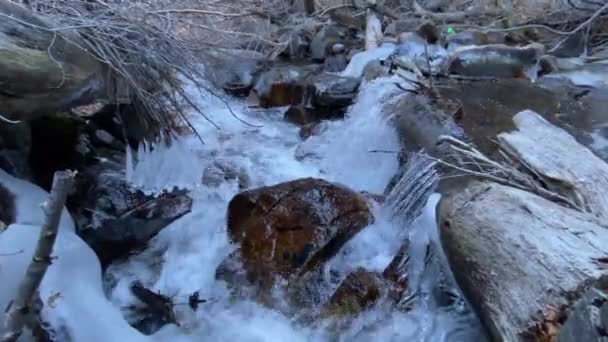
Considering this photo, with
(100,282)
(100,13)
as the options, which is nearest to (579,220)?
(100,282)

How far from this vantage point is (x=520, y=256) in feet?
7.19

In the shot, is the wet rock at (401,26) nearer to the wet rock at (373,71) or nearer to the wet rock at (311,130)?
the wet rock at (373,71)

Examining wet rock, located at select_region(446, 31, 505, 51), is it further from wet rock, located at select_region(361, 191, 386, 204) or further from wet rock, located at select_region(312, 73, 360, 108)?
wet rock, located at select_region(361, 191, 386, 204)

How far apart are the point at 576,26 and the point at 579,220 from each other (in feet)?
17.6

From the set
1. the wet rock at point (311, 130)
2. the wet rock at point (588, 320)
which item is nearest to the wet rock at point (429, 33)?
the wet rock at point (311, 130)

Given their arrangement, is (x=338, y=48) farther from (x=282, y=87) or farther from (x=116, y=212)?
(x=116, y=212)

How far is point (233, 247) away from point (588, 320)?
197 cm

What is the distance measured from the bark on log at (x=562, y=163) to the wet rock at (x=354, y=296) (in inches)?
35.7

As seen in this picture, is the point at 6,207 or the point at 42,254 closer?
the point at 42,254

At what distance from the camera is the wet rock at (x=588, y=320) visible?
1.64m

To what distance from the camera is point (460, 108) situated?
14.2 feet

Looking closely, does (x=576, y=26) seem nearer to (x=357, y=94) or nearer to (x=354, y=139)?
(x=357, y=94)

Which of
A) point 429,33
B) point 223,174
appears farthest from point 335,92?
point 429,33

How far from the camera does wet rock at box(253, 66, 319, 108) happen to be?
19.7 ft
